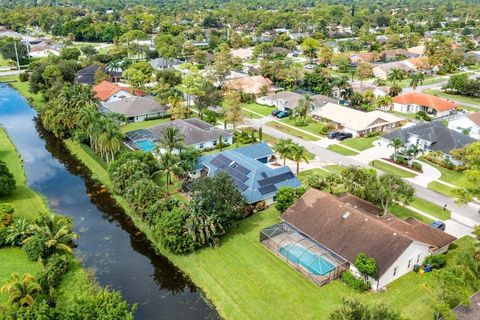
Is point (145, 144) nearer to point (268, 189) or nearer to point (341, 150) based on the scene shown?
point (268, 189)

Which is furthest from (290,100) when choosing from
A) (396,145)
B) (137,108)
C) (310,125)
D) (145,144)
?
(145,144)

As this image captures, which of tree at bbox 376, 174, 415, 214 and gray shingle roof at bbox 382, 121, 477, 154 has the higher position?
tree at bbox 376, 174, 415, 214

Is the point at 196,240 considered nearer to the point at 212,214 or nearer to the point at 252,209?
the point at 212,214

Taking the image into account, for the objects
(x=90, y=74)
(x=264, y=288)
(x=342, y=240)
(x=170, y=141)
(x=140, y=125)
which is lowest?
(x=264, y=288)

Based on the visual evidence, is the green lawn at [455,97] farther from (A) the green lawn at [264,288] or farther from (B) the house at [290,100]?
(A) the green lawn at [264,288]

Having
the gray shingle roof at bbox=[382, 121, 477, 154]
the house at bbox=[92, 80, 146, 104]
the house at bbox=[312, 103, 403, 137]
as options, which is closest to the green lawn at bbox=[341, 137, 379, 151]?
the house at bbox=[312, 103, 403, 137]

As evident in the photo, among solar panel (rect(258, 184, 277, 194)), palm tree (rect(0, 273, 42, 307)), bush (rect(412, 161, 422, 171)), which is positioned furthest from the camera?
bush (rect(412, 161, 422, 171))

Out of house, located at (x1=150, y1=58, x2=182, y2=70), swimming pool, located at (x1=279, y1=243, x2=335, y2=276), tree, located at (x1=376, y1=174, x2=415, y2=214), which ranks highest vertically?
tree, located at (x1=376, y1=174, x2=415, y2=214)

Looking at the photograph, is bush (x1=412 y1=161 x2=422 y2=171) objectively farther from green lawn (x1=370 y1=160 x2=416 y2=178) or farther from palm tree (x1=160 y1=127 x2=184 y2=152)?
palm tree (x1=160 y1=127 x2=184 y2=152)
